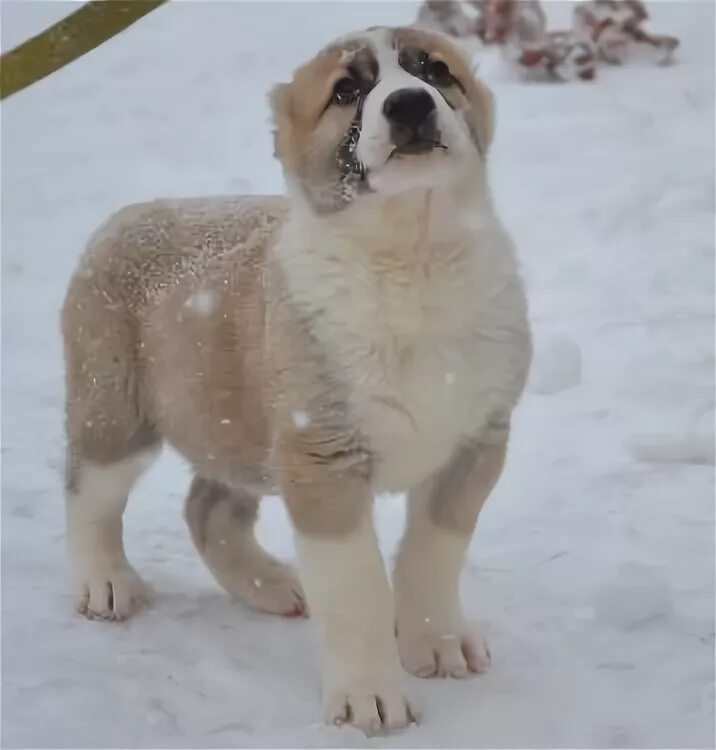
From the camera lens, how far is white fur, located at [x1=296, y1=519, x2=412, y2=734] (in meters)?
1.77

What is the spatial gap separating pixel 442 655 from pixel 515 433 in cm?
113

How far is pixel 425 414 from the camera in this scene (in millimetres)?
1763

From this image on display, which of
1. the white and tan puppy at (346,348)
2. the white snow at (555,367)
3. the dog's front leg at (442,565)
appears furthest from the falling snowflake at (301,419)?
the white snow at (555,367)

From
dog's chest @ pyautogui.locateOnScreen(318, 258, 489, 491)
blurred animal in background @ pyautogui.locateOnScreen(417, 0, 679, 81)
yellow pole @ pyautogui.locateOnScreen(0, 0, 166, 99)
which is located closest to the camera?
yellow pole @ pyautogui.locateOnScreen(0, 0, 166, 99)

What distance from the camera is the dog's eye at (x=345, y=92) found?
1643 millimetres

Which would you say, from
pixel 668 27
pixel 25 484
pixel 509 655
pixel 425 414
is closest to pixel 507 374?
pixel 425 414

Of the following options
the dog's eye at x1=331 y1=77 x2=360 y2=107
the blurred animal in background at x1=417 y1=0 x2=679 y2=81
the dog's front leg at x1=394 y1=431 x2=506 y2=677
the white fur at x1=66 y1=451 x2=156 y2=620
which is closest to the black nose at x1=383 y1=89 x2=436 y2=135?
the dog's eye at x1=331 y1=77 x2=360 y2=107

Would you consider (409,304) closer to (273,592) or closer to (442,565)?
(442,565)

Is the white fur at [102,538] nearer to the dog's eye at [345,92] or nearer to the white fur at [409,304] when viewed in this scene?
the white fur at [409,304]

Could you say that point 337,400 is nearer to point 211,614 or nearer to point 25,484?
point 211,614

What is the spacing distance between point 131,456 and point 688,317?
6.70ft

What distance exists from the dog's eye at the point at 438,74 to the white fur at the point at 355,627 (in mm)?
623

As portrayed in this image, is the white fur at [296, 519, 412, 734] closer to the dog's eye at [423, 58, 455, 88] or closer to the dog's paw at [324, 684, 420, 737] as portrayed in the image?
the dog's paw at [324, 684, 420, 737]

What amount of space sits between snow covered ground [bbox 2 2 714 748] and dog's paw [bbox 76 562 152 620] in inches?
1.3
